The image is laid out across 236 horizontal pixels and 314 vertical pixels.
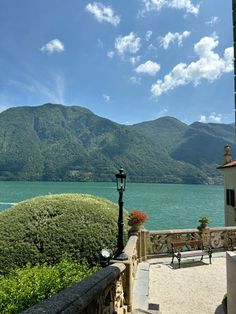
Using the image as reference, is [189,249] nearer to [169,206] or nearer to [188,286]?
[188,286]

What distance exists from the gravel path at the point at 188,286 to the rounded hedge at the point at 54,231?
2.07 metres

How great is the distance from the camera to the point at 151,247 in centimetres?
1302

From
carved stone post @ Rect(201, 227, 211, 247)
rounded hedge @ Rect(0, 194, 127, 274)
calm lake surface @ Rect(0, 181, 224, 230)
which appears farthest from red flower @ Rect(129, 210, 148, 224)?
calm lake surface @ Rect(0, 181, 224, 230)

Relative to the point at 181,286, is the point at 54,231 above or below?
above

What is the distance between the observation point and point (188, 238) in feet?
46.5

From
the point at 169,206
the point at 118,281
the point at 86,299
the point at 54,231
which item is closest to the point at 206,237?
the point at 54,231

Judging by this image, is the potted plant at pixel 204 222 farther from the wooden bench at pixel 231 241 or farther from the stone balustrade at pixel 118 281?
the wooden bench at pixel 231 241

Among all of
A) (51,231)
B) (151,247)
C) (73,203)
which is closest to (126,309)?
(51,231)

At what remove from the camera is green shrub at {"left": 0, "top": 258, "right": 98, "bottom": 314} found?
19.0 ft

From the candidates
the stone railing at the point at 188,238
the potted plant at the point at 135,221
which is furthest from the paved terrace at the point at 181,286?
the potted plant at the point at 135,221

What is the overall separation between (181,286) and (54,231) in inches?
165

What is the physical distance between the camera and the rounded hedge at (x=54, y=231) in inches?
346

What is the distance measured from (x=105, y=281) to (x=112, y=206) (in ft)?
25.4

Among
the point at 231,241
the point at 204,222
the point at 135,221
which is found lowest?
the point at 231,241
